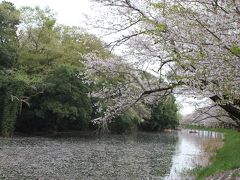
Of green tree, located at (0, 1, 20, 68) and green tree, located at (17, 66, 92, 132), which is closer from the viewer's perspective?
green tree, located at (0, 1, 20, 68)

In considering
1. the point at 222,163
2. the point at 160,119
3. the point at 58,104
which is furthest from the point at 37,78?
the point at 160,119

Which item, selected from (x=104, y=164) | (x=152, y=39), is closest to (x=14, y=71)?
(x=104, y=164)

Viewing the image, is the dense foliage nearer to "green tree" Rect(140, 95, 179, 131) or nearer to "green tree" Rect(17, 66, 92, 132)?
"green tree" Rect(17, 66, 92, 132)

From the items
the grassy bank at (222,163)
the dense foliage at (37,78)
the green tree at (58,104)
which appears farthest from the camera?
the green tree at (58,104)

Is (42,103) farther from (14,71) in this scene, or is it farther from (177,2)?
(177,2)

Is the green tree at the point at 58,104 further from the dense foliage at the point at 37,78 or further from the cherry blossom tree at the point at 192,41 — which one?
the cherry blossom tree at the point at 192,41

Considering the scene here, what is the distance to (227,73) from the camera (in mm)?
6012

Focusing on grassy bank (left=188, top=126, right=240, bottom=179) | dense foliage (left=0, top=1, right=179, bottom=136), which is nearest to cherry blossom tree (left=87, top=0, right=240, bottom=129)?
grassy bank (left=188, top=126, right=240, bottom=179)

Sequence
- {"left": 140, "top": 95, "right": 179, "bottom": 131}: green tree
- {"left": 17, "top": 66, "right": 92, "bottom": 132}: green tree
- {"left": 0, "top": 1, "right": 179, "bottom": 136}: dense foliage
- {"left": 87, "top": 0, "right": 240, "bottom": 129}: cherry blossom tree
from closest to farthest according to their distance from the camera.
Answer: {"left": 87, "top": 0, "right": 240, "bottom": 129}: cherry blossom tree → {"left": 0, "top": 1, "right": 179, "bottom": 136}: dense foliage → {"left": 17, "top": 66, "right": 92, "bottom": 132}: green tree → {"left": 140, "top": 95, "right": 179, "bottom": 131}: green tree

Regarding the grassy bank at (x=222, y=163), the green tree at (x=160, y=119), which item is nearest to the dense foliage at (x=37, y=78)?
the grassy bank at (x=222, y=163)

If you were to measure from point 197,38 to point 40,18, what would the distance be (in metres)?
33.6

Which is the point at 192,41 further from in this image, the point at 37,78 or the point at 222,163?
the point at 37,78

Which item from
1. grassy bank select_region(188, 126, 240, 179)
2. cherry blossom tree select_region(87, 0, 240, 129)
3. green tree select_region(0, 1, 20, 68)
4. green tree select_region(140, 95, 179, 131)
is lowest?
grassy bank select_region(188, 126, 240, 179)

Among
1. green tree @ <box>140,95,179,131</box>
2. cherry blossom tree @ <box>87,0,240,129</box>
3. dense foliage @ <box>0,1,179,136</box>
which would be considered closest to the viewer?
cherry blossom tree @ <box>87,0,240,129</box>
